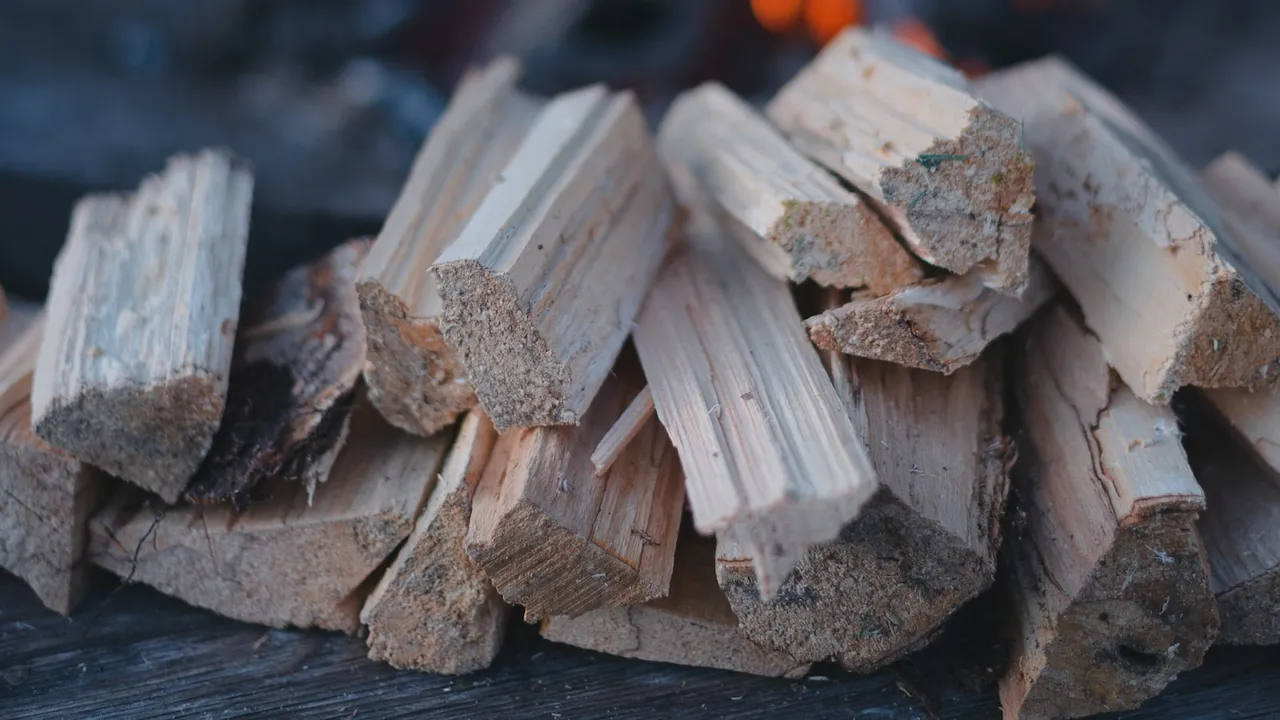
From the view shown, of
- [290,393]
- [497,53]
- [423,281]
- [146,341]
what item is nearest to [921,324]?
[423,281]

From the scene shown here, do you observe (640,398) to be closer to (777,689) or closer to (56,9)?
(777,689)

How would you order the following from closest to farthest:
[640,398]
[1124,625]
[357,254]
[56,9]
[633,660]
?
[1124,625]
[640,398]
[633,660]
[357,254]
[56,9]

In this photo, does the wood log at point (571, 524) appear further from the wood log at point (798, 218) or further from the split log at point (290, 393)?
the wood log at point (798, 218)

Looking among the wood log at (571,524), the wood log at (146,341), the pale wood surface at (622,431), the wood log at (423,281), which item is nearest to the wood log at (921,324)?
the pale wood surface at (622,431)

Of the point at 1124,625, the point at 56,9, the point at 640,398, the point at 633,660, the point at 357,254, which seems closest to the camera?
the point at 1124,625

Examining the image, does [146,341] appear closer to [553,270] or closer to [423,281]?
[423,281]

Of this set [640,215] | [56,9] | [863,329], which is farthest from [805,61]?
[56,9]

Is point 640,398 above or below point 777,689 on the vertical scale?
above

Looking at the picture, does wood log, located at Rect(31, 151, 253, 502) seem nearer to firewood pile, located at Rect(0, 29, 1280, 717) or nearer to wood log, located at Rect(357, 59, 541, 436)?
firewood pile, located at Rect(0, 29, 1280, 717)
